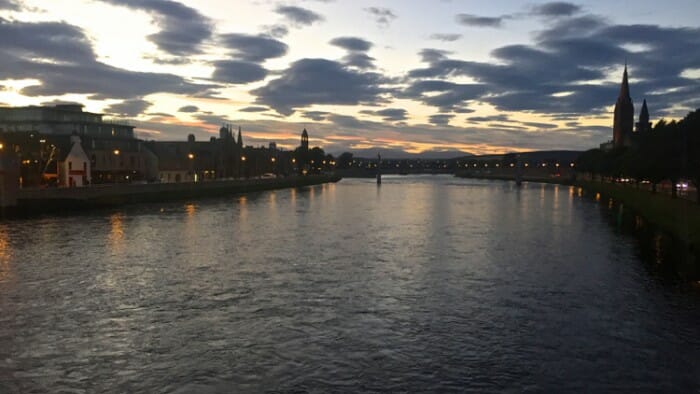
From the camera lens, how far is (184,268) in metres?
36.2

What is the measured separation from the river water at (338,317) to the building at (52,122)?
303 ft

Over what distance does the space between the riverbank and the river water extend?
23.8 m

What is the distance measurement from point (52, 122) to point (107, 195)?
60.9m

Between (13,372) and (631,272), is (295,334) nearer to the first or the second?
(13,372)

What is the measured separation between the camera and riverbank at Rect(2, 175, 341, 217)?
70500mm

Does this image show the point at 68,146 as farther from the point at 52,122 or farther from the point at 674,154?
the point at 674,154

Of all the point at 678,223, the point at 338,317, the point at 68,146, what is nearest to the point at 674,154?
the point at 678,223

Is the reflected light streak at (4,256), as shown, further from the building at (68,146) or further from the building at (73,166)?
the building at (73,166)

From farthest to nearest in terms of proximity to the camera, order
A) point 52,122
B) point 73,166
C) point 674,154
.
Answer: point 52,122 → point 73,166 → point 674,154

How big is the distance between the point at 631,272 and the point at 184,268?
28.1 meters

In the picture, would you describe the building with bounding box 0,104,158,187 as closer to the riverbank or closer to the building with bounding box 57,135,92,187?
the building with bounding box 57,135,92,187

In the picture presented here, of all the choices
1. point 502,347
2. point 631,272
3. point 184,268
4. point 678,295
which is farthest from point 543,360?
point 184,268

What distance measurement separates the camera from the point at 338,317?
25.0 metres

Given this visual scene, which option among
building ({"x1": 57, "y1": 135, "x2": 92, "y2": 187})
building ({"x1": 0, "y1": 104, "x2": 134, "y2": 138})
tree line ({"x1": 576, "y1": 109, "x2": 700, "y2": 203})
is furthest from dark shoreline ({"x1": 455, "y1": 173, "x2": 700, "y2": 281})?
building ({"x1": 0, "y1": 104, "x2": 134, "y2": 138})
